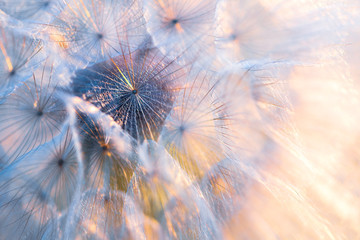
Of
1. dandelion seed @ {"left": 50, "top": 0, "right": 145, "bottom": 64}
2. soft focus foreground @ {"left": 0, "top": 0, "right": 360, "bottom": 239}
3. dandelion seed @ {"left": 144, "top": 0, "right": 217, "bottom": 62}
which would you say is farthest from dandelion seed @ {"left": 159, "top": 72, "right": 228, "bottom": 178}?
dandelion seed @ {"left": 50, "top": 0, "right": 145, "bottom": 64}

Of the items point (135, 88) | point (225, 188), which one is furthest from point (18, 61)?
point (225, 188)

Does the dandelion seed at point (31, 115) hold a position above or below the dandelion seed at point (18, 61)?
below

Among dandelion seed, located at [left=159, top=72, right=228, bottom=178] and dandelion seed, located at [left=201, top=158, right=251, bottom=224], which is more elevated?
dandelion seed, located at [left=159, top=72, right=228, bottom=178]

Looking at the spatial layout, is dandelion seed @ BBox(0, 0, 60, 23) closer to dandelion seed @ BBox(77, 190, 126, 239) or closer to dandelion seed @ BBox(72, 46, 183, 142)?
dandelion seed @ BBox(72, 46, 183, 142)

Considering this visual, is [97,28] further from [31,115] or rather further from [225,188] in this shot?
A: [225,188]

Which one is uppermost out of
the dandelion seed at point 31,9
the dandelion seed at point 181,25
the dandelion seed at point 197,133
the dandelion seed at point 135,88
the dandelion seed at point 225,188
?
the dandelion seed at point 31,9

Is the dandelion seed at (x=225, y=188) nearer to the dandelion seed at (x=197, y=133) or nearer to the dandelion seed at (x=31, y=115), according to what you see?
the dandelion seed at (x=197, y=133)

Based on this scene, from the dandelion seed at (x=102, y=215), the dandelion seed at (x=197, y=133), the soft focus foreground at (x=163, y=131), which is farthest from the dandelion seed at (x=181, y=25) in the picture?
the dandelion seed at (x=102, y=215)
